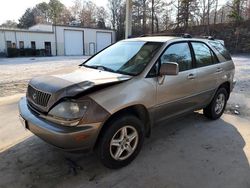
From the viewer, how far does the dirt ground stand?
119 inches

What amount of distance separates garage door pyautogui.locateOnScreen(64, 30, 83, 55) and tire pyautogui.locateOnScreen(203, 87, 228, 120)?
1324 inches

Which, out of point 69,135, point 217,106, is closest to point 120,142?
point 69,135

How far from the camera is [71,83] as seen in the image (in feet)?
9.94

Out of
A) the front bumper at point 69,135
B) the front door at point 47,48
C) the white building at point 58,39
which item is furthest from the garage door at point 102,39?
the front bumper at point 69,135

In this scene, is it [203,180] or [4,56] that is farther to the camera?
[4,56]

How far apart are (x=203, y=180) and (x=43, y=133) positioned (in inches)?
78.2

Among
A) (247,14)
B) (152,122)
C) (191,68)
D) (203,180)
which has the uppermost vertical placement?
(247,14)

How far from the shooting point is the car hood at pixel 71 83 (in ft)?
9.46

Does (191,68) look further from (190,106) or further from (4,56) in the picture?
(4,56)

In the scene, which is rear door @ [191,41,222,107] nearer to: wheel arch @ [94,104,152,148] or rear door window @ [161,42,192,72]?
rear door window @ [161,42,192,72]

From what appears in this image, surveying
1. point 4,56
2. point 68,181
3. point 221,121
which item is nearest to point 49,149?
point 68,181

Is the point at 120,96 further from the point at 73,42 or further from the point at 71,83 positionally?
the point at 73,42

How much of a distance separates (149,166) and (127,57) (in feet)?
5.36

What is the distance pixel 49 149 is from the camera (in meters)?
3.80
